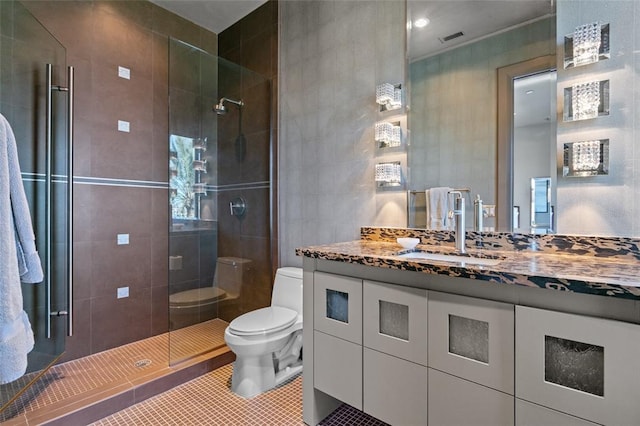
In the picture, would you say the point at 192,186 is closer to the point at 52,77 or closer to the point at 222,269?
the point at 222,269

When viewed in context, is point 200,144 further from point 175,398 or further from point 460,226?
point 460,226

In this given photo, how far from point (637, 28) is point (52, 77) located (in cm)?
310

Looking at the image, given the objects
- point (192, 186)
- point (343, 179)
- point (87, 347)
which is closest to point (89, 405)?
point (87, 347)

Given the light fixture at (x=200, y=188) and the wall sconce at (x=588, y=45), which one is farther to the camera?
the light fixture at (x=200, y=188)

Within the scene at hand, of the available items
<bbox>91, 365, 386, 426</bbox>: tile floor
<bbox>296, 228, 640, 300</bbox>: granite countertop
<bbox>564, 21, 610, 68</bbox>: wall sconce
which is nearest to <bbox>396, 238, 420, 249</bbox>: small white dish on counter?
<bbox>296, 228, 640, 300</bbox>: granite countertop

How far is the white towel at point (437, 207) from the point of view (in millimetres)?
1851

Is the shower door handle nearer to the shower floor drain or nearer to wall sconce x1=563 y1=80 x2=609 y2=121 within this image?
the shower floor drain

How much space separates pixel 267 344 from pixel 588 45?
7.10ft

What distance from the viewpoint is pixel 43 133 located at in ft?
6.77

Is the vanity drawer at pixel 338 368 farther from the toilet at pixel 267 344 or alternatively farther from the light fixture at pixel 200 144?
the light fixture at pixel 200 144

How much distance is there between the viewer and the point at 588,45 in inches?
54.7

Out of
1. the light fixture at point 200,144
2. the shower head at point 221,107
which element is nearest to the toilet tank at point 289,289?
the light fixture at point 200,144

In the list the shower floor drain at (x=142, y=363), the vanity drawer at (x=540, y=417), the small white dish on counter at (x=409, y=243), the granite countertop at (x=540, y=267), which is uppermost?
the small white dish on counter at (x=409, y=243)

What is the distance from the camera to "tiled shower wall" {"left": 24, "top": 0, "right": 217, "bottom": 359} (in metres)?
2.38
